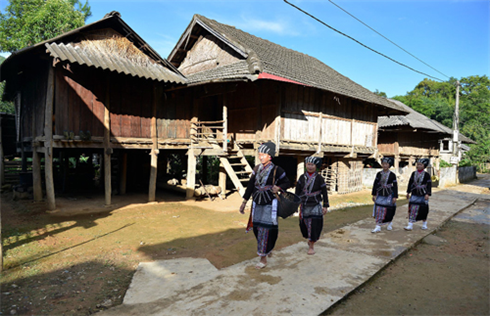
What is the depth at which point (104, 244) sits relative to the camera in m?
6.18

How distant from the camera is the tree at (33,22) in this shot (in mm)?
18391

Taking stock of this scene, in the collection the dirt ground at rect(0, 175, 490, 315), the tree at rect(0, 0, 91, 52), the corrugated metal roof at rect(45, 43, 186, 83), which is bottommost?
the dirt ground at rect(0, 175, 490, 315)

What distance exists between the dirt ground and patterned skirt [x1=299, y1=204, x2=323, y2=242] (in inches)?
45.8

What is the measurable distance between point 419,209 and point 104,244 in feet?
24.6

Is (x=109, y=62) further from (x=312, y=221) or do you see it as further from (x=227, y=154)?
(x=312, y=221)

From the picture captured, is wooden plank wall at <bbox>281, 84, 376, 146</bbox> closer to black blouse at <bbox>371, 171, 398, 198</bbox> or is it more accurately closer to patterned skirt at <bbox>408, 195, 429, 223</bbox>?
black blouse at <bbox>371, 171, 398, 198</bbox>

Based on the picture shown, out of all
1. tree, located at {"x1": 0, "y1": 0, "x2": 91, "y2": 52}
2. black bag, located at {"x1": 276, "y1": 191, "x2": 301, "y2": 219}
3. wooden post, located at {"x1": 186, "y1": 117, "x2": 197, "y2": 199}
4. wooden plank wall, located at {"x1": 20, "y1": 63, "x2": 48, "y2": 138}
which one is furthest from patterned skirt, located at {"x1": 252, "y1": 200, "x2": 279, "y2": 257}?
tree, located at {"x1": 0, "y1": 0, "x2": 91, "y2": 52}

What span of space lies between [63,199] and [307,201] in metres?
9.87

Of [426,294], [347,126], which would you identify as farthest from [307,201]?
[347,126]

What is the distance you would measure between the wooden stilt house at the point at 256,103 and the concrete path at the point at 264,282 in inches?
216

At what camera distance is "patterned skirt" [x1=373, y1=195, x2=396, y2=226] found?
6.83 metres

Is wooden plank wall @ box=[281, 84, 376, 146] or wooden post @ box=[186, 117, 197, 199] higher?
wooden plank wall @ box=[281, 84, 376, 146]

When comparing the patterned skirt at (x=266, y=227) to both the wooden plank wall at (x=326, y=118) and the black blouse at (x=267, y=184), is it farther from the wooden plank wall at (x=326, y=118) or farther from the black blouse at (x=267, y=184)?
the wooden plank wall at (x=326, y=118)

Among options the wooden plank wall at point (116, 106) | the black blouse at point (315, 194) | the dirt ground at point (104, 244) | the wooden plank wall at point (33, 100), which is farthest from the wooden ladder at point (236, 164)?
the wooden plank wall at point (33, 100)
